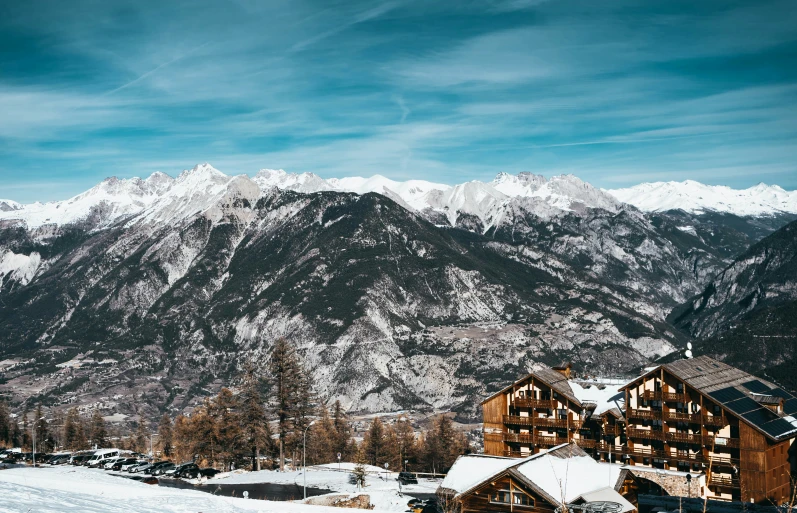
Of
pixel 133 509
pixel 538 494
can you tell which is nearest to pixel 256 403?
pixel 538 494

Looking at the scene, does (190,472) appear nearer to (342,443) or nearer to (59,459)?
(59,459)

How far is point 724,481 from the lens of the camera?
84125 millimetres

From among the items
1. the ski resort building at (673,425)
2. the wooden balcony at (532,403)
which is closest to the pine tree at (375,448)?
the ski resort building at (673,425)

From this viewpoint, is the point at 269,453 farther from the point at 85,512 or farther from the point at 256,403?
the point at 85,512

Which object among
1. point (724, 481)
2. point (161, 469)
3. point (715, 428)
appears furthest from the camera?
point (161, 469)

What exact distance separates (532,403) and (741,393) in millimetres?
25417

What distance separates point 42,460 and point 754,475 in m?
93.7

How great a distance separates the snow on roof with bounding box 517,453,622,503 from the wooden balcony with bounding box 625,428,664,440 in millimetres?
32264

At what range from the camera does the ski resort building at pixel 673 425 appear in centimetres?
8256

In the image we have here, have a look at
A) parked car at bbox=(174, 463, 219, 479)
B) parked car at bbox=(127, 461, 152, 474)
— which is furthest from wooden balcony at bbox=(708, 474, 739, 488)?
parked car at bbox=(127, 461, 152, 474)

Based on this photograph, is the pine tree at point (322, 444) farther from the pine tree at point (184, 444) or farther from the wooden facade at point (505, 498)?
the wooden facade at point (505, 498)

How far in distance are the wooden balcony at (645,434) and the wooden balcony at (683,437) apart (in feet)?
2.57

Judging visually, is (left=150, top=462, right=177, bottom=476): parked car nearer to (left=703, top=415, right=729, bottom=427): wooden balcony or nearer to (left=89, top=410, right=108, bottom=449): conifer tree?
(left=703, top=415, right=729, bottom=427): wooden balcony

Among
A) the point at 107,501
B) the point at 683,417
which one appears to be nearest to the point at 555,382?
the point at 683,417
